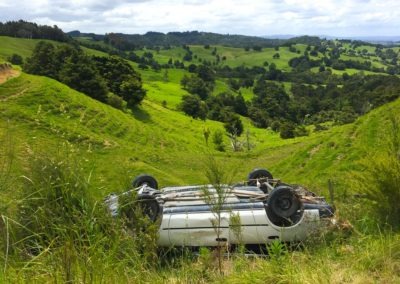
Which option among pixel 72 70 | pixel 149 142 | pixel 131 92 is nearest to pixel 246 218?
pixel 149 142

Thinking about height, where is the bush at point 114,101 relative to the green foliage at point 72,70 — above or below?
below

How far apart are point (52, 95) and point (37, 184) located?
3424 centimetres

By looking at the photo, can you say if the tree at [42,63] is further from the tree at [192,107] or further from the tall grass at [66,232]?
the tall grass at [66,232]

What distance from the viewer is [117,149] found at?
32.7 m

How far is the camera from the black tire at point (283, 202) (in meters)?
8.48

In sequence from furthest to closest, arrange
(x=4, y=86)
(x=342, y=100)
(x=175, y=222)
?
(x=342, y=100) → (x=4, y=86) → (x=175, y=222)

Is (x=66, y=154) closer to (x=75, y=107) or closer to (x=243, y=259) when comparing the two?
(x=243, y=259)

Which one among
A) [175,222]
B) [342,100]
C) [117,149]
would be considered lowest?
[342,100]

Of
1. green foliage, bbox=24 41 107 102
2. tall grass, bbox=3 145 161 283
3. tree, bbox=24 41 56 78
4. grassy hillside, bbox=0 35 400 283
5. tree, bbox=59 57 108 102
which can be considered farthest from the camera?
tree, bbox=24 41 56 78

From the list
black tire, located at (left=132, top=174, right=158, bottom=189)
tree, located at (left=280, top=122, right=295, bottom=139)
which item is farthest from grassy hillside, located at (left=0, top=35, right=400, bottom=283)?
tree, located at (left=280, top=122, right=295, bottom=139)

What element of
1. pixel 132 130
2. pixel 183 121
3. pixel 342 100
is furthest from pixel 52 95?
pixel 342 100

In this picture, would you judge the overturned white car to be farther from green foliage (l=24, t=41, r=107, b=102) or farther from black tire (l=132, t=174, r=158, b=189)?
green foliage (l=24, t=41, r=107, b=102)

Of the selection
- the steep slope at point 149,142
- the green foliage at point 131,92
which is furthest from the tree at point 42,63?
the steep slope at point 149,142

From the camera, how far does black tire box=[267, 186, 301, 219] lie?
848cm
